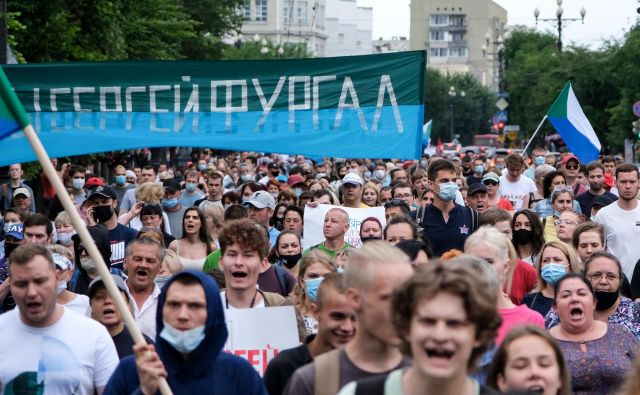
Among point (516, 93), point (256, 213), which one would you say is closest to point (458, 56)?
point (516, 93)

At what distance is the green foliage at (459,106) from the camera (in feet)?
383

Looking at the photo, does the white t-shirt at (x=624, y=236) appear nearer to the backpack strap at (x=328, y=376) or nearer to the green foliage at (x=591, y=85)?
the backpack strap at (x=328, y=376)

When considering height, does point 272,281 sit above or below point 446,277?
below

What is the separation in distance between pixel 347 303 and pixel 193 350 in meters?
0.64

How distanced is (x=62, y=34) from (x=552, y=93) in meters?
35.6

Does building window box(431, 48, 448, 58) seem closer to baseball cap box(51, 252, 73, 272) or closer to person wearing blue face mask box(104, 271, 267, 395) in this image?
baseball cap box(51, 252, 73, 272)

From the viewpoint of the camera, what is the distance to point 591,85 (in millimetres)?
54281

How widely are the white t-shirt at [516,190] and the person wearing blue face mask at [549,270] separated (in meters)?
6.80

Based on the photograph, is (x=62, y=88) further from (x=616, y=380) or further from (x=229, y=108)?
(x=616, y=380)

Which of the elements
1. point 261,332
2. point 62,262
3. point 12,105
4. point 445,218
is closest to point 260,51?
point 445,218

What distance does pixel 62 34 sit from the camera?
25.7 m

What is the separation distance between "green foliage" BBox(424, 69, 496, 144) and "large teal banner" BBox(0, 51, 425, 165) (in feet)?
346

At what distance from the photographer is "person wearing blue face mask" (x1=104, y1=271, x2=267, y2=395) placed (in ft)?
Result: 16.9

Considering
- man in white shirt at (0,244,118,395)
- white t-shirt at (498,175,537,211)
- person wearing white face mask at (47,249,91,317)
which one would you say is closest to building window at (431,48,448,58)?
white t-shirt at (498,175,537,211)
